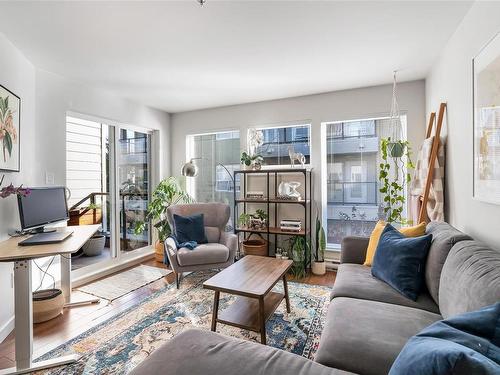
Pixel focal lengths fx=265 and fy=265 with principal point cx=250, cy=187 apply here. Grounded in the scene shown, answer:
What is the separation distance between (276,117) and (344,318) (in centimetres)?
311

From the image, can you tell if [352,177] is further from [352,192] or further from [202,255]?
[202,255]

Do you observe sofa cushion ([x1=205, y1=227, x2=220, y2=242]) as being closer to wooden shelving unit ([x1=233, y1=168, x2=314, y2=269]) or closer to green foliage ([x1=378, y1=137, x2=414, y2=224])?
wooden shelving unit ([x1=233, y1=168, x2=314, y2=269])

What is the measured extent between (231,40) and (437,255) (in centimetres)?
226

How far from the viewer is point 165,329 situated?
2.21 meters

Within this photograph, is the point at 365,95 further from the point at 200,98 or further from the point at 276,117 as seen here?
the point at 200,98

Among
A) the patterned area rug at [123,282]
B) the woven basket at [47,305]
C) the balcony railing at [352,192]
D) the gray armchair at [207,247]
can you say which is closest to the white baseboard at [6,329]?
the woven basket at [47,305]

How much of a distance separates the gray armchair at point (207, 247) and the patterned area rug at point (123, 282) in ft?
1.50

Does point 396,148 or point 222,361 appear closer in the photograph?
point 222,361

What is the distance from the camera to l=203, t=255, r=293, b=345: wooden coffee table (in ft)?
6.28

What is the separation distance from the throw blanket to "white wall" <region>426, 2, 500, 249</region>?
0.07 meters

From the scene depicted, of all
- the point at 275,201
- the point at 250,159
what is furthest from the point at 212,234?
the point at 250,159

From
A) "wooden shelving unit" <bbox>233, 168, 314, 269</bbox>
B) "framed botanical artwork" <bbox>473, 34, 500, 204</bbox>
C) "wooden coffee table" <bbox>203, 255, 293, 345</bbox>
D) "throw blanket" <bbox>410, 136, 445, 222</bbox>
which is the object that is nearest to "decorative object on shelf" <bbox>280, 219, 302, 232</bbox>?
"wooden shelving unit" <bbox>233, 168, 314, 269</bbox>

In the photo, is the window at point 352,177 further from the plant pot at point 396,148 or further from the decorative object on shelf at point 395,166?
the plant pot at point 396,148

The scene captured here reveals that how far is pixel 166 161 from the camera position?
470 cm
